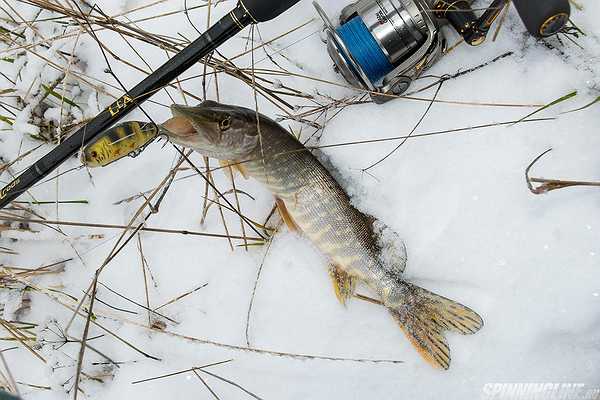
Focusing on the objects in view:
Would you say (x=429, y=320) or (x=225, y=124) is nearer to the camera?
(x=225, y=124)

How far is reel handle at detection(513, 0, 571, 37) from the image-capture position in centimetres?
146

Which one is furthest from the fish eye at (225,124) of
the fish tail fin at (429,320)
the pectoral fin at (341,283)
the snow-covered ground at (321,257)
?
the fish tail fin at (429,320)

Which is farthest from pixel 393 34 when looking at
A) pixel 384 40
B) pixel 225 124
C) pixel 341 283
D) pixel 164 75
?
pixel 341 283

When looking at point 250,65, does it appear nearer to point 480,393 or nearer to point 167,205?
point 167,205

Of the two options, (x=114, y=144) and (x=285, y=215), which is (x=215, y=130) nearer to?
(x=114, y=144)

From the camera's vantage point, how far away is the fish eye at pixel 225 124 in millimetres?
1590

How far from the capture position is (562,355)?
1769 millimetres

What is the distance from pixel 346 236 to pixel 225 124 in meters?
0.53

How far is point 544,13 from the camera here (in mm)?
1468

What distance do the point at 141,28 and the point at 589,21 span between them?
1574 millimetres

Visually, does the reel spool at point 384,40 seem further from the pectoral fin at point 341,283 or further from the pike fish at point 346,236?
the pectoral fin at point 341,283

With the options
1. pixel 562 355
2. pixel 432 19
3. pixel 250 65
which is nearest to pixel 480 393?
pixel 562 355

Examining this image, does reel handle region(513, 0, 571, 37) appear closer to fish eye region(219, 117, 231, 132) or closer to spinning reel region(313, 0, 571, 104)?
spinning reel region(313, 0, 571, 104)

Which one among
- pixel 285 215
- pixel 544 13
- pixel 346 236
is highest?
pixel 544 13
